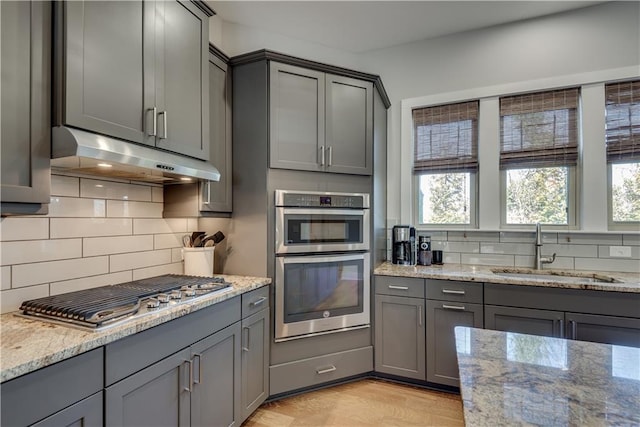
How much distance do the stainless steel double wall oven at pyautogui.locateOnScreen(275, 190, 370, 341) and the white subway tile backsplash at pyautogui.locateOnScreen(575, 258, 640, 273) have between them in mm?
1731

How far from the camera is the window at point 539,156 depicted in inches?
103

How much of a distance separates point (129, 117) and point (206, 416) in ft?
4.98

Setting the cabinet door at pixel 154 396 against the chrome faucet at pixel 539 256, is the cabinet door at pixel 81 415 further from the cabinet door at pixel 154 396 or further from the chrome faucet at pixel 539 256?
the chrome faucet at pixel 539 256

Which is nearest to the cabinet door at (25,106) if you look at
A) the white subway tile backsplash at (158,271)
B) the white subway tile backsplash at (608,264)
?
the white subway tile backsplash at (158,271)

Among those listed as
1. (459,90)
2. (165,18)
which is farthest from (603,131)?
(165,18)

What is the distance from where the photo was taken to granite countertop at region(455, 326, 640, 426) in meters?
0.66

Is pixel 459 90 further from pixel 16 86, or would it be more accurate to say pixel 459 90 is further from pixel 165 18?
pixel 16 86

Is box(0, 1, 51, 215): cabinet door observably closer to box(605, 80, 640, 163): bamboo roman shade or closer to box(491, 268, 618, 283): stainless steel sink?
box(491, 268, 618, 283): stainless steel sink

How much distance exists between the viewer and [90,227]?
5.41ft

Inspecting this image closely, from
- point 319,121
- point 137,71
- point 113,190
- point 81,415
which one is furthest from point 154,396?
point 319,121

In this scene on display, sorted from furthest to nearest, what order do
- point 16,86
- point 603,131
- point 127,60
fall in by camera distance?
point 603,131 → point 127,60 → point 16,86

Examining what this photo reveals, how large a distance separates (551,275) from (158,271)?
9.77 feet

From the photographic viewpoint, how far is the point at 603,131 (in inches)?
97.2

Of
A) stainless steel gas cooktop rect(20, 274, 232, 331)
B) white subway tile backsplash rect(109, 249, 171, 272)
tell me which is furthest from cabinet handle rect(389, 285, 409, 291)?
white subway tile backsplash rect(109, 249, 171, 272)
